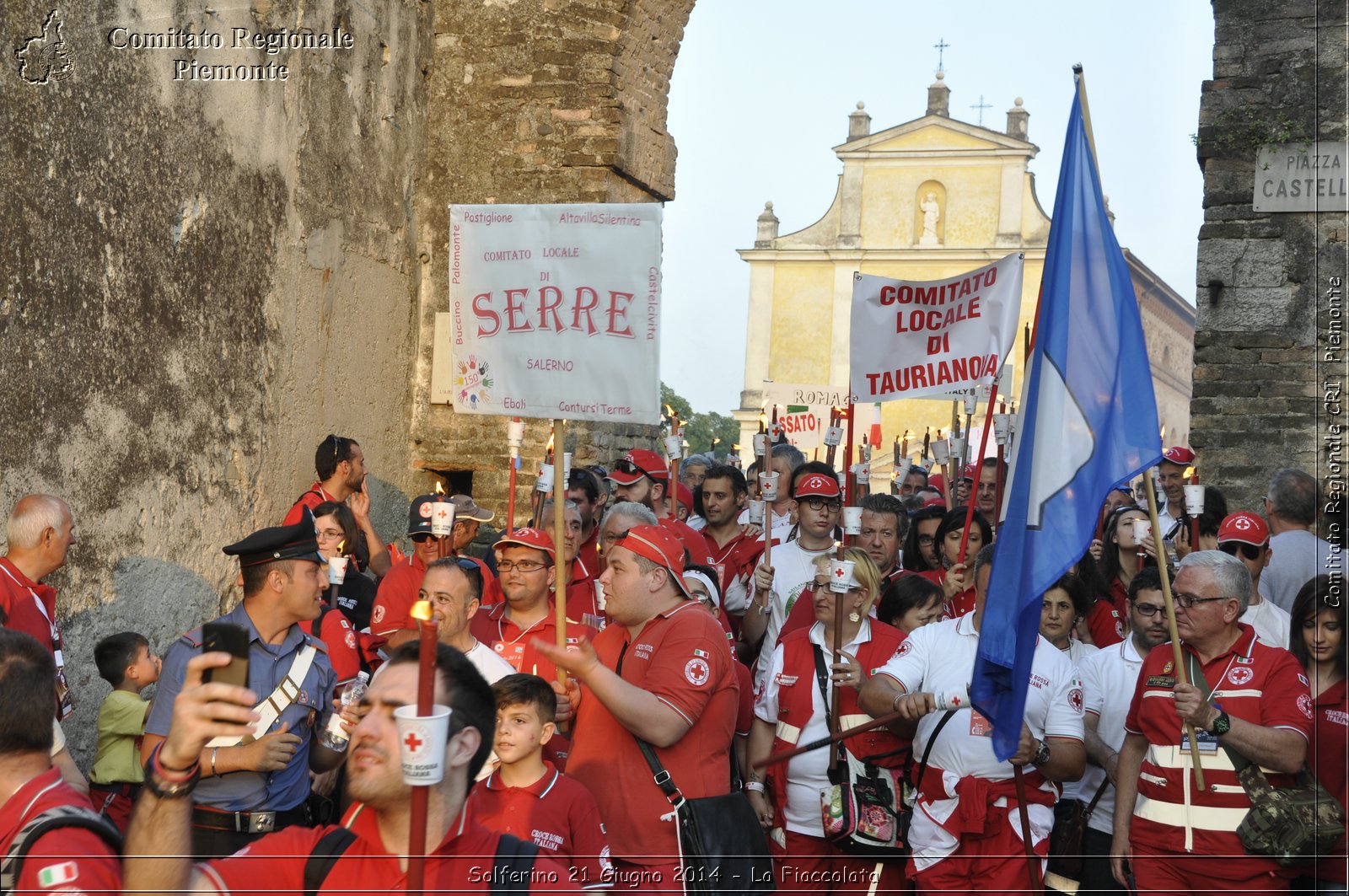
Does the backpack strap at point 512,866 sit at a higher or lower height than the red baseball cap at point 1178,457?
lower

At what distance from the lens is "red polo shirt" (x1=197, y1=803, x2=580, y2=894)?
289 cm

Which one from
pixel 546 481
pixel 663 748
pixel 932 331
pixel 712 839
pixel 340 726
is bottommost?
pixel 712 839

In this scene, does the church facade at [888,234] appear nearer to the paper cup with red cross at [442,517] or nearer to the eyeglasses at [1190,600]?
the paper cup with red cross at [442,517]

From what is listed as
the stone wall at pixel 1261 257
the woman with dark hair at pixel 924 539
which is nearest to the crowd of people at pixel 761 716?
the woman with dark hair at pixel 924 539

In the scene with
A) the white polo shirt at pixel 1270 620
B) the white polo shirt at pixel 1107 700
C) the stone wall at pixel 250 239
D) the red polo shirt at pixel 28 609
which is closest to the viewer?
the red polo shirt at pixel 28 609

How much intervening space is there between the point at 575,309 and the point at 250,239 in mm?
3747

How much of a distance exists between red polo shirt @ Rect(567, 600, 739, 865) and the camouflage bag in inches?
68.2

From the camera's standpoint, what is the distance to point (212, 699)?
2645 millimetres

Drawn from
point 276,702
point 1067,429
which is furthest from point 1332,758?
point 276,702

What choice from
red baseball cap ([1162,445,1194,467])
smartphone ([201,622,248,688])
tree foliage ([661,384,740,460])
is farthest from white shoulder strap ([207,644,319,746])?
tree foliage ([661,384,740,460])

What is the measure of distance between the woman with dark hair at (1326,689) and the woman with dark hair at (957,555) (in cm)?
188

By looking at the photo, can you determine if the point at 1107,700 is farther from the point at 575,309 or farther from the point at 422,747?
the point at 422,747

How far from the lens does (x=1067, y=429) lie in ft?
16.2

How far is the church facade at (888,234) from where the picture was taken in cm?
5588
